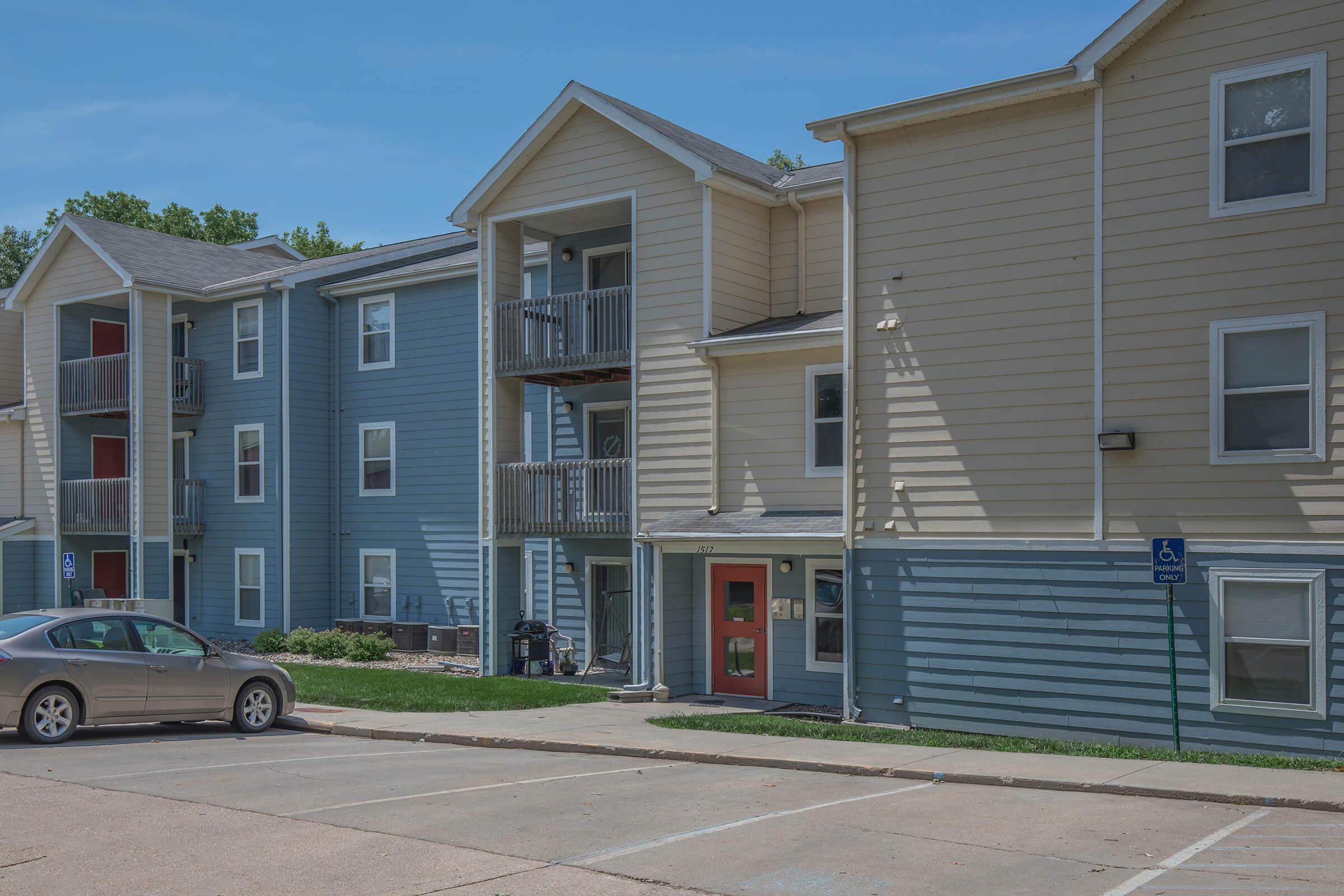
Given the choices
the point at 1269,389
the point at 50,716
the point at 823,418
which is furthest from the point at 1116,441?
the point at 50,716

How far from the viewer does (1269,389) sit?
13.8m

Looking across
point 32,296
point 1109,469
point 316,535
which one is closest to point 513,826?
point 1109,469

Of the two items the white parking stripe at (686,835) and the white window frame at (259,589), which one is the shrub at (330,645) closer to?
the white window frame at (259,589)

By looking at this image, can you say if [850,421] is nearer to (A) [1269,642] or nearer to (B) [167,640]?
(A) [1269,642]

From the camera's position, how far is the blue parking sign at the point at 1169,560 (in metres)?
13.2

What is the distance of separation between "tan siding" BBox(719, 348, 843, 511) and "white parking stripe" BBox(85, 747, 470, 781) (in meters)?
6.29

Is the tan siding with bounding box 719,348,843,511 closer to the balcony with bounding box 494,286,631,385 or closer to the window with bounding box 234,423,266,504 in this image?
the balcony with bounding box 494,286,631,385

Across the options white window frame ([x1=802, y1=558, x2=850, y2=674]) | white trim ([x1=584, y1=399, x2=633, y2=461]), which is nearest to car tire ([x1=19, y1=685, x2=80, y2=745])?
white window frame ([x1=802, y1=558, x2=850, y2=674])

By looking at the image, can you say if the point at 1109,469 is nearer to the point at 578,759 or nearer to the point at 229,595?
the point at 578,759

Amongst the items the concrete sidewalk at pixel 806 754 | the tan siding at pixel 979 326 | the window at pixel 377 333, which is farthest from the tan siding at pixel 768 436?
the window at pixel 377 333

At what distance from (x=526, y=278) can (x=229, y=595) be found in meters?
11.8

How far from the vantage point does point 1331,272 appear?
44.2 feet

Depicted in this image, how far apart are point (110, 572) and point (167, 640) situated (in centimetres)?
1958

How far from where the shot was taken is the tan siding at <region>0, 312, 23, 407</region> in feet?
115
